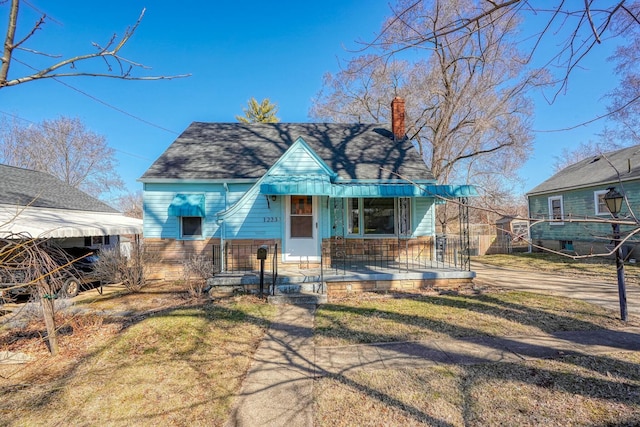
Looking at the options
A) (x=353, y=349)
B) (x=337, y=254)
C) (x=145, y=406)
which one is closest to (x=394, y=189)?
(x=337, y=254)

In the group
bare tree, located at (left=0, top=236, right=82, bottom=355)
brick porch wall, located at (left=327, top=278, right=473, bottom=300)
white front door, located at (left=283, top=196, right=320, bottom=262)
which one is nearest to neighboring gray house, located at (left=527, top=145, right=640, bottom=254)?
brick porch wall, located at (left=327, top=278, right=473, bottom=300)

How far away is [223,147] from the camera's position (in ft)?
42.3

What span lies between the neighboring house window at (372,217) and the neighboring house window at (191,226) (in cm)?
565

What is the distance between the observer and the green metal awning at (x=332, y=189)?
832 centimetres

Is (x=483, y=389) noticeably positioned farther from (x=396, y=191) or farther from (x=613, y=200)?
(x=396, y=191)

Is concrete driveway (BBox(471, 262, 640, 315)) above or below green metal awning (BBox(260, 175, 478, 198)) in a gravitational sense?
below

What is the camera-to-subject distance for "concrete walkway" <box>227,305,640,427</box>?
3.36 metres

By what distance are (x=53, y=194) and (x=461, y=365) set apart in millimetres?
18298

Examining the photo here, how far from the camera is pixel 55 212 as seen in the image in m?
12.1

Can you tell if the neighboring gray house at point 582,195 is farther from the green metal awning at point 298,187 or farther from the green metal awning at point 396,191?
the green metal awning at point 298,187

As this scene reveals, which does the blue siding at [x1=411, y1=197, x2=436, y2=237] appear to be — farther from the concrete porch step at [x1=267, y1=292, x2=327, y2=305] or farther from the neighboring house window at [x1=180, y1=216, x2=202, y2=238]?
the neighboring house window at [x1=180, y1=216, x2=202, y2=238]

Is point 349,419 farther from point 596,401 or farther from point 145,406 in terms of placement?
point 596,401

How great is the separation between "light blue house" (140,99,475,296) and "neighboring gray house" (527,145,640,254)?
8528 mm

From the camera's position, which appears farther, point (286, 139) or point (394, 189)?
point (286, 139)
